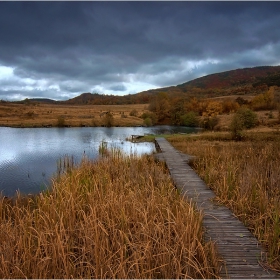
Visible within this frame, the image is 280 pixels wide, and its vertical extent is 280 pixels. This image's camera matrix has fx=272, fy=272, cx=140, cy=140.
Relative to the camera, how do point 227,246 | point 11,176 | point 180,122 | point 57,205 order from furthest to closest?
1. point 180,122
2. point 11,176
3. point 57,205
4. point 227,246

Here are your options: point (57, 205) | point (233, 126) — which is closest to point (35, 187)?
point (57, 205)

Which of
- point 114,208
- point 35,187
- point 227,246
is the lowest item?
point 35,187

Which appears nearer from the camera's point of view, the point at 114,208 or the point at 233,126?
the point at 114,208

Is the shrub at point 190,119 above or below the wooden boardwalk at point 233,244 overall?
above

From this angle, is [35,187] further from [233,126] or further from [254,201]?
[233,126]

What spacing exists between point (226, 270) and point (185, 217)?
1079mm

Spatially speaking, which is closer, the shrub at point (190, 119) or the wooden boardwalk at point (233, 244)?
the wooden boardwalk at point (233, 244)

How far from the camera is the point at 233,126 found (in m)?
21.6

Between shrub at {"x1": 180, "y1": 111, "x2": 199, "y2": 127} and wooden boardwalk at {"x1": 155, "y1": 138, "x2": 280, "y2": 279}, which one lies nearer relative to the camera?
wooden boardwalk at {"x1": 155, "y1": 138, "x2": 280, "y2": 279}

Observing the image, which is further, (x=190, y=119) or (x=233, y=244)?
(x=190, y=119)

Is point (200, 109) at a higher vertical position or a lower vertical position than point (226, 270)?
higher

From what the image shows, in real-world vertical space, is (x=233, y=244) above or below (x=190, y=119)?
below

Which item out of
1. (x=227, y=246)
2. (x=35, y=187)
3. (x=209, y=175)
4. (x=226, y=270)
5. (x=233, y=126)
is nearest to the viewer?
(x=226, y=270)

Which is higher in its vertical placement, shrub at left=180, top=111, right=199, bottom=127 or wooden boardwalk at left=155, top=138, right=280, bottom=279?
shrub at left=180, top=111, right=199, bottom=127
